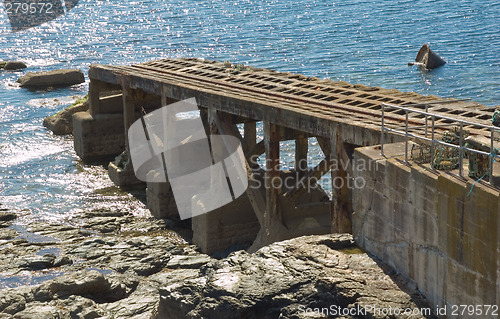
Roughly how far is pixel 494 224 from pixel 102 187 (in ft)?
71.4

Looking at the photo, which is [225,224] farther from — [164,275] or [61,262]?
[61,262]

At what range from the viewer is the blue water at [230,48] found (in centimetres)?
3325

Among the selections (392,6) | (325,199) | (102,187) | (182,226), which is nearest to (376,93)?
(325,199)

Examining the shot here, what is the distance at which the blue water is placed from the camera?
33250 mm

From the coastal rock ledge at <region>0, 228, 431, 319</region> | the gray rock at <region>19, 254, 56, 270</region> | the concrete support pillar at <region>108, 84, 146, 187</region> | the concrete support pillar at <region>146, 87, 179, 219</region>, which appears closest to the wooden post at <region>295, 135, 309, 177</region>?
the concrete support pillar at <region>146, 87, 179, 219</region>

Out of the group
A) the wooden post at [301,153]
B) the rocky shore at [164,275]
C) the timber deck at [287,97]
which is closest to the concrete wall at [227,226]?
the rocky shore at [164,275]

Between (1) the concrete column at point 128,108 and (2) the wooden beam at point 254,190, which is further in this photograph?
(1) the concrete column at point 128,108

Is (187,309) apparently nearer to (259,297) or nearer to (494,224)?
(259,297)

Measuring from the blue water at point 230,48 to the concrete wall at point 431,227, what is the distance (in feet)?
52.8

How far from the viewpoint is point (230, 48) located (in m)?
59.4

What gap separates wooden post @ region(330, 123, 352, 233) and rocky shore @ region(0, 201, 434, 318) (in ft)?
10.8

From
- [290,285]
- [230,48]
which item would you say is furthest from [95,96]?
[230,48]

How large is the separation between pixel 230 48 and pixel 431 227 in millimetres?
48426

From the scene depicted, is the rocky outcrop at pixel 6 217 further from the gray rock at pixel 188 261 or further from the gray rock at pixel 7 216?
the gray rock at pixel 188 261
